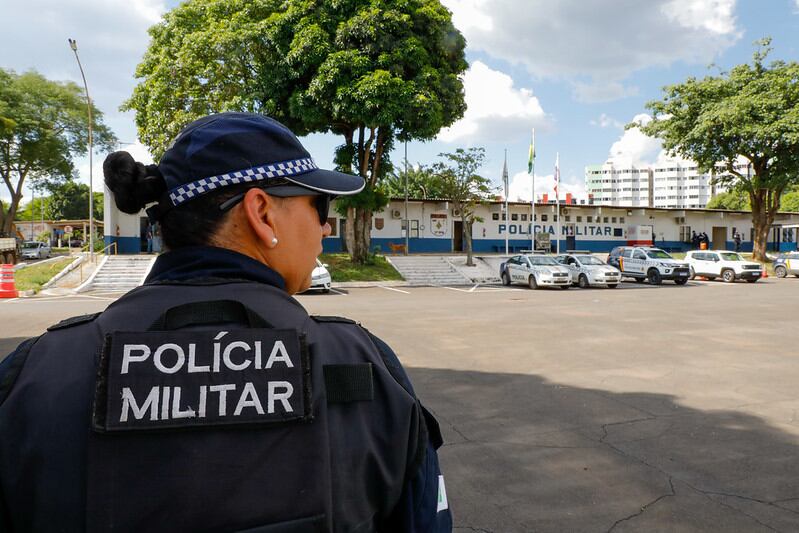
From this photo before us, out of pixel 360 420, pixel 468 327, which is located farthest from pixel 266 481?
pixel 468 327

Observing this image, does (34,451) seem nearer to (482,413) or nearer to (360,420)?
(360,420)

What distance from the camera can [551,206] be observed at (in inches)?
1620

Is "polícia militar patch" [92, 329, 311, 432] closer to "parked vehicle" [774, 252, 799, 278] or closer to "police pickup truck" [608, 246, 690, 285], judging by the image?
"police pickup truck" [608, 246, 690, 285]

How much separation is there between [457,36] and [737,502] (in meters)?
24.6

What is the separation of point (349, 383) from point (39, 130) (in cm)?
A: 4585

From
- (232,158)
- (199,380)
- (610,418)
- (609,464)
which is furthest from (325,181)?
(610,418)

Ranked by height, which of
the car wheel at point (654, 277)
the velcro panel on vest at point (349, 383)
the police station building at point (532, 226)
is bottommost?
the car wheel at point (654, 277)

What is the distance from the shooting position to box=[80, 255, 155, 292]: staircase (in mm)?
21609

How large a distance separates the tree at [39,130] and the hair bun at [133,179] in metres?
43.3

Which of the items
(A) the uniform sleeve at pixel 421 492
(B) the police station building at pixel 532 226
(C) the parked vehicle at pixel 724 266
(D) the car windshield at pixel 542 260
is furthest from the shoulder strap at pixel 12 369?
(B) the police station building at pixel 532 226

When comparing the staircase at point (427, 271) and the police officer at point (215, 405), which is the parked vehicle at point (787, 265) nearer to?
the staircase at point (427, 271)

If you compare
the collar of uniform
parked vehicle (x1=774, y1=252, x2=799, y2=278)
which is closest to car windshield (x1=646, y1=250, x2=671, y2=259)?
parked vehicle (x1=774, y1=252, x2=799, y2=278)

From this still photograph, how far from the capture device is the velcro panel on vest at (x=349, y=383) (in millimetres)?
1181

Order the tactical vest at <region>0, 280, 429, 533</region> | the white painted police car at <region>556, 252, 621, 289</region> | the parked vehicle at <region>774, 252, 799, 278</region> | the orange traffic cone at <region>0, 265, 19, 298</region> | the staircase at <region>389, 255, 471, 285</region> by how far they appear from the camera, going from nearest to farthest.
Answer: the tactical vest at <region>0, 280, 429, 533</region>
the orange traffic cone at <region>0, 265, 19, 298</region>
the white painted police car at <region>556, 252, 621, 289</region>
the staircase at <region>389, 255, 471, 285</region>
the parked vehicle at <region>774, 252, 799, 278</region>
